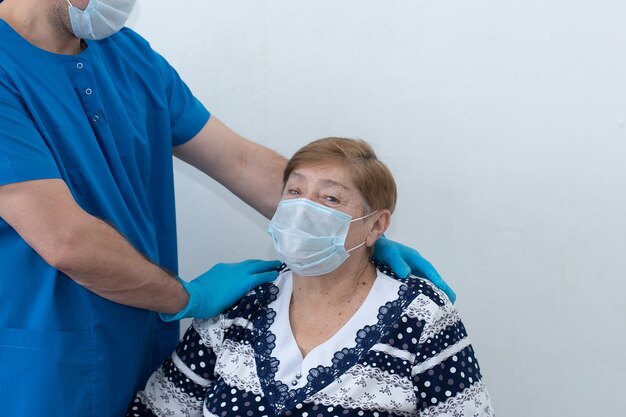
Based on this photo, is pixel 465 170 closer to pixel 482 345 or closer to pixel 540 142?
pixel 540 142

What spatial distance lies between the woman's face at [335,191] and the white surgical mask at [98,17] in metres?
0.47

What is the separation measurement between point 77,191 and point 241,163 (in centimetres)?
48

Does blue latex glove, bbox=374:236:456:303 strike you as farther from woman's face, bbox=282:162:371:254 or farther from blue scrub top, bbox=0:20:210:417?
blue scrub top, bbox=0:20:210:417

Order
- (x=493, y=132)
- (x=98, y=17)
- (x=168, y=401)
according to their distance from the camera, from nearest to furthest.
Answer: (x=98, y=17) → (x=168, y=401) → (x=493, y=132)

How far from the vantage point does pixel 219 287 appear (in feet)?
5.96

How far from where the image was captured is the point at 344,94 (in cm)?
221

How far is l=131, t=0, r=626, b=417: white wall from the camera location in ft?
6.63

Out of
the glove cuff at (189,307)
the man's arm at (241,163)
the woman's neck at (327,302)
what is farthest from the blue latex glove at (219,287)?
the man's arm at (241,163)

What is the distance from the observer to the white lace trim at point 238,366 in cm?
174

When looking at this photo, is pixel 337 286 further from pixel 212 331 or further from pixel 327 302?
pixel 212 331

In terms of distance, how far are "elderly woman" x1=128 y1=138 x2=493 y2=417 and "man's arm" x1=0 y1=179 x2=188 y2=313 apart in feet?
0.86

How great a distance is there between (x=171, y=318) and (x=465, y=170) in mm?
822

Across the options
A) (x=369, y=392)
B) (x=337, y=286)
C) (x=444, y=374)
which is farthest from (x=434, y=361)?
(x=337, y=286)

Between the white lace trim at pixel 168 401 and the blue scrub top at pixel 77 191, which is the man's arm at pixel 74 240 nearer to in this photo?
the blue scrub top at pixel 77 191
